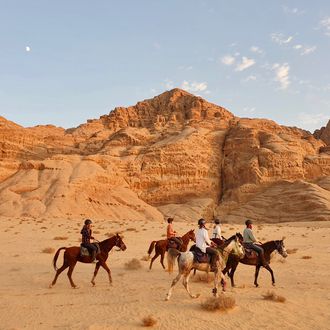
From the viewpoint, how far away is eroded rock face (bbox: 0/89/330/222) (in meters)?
59.4

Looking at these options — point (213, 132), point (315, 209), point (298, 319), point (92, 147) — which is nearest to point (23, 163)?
point (92, 147)

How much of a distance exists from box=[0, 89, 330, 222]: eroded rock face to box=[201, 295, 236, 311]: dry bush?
145 feet

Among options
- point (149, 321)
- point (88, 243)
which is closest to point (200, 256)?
point (149, 321)

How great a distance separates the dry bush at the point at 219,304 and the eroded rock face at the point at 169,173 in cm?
4417

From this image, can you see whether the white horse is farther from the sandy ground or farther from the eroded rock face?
the eroded rock face

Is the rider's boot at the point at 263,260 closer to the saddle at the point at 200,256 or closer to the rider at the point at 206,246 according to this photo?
the rider at the point at 206,246

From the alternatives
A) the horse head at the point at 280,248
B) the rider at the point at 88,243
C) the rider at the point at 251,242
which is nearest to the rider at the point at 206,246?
the rider at the point at 251,242

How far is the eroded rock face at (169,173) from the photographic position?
59438 mm

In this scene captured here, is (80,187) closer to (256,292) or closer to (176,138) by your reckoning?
(176,138)

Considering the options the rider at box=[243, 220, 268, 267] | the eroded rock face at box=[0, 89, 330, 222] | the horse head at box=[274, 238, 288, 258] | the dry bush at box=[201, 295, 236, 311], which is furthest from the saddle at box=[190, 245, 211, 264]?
the eroded rock face at box=[0, 89, 330, 222]

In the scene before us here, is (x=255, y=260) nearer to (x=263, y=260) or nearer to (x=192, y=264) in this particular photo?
(x=263, y=260)

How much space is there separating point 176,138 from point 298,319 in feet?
243

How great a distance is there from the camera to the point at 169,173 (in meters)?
77.1

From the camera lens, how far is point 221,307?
9.95 meters
